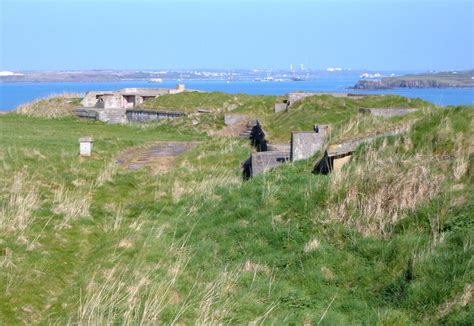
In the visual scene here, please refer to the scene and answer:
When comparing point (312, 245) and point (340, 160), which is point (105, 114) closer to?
point (340, 160)

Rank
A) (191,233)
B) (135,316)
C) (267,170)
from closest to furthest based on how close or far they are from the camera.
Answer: (135,316) → (191,233) → (267,170)

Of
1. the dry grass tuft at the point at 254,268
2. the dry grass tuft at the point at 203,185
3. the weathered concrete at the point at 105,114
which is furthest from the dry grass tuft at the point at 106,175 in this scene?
the weathered concrete at the point at 105,114

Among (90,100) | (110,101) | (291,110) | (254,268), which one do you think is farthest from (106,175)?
(90,100)

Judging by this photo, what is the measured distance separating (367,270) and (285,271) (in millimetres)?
1127

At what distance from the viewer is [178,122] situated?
1388 inches

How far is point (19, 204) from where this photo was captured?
12.0 m

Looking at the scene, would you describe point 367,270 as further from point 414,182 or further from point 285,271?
point 414,182

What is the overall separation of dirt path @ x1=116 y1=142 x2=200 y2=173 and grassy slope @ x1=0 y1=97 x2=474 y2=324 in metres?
5.69

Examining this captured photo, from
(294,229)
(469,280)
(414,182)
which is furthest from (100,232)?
(469,280)

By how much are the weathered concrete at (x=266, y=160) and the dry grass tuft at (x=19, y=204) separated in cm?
527

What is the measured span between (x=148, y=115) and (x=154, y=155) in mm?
17374

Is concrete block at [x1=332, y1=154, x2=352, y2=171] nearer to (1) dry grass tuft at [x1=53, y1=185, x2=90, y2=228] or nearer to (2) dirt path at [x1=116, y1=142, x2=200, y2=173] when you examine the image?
(1) dry grass tuft at [x1=53, y1=185, x2=90, y2=228]

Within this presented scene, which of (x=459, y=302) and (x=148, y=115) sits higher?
(x=459, y=302)

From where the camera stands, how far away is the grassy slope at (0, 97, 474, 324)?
7707 mm
